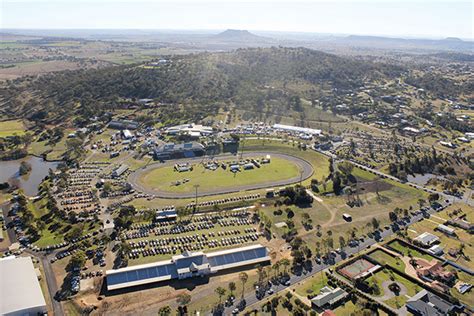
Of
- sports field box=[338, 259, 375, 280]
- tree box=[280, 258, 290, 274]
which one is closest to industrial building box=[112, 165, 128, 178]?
tree box=[280, 258, 290, 274]

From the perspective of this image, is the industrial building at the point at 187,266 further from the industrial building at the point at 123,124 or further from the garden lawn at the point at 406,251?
the industrial building at the point at 123,124

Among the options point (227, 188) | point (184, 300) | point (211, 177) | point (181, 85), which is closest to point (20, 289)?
point (184, 300)

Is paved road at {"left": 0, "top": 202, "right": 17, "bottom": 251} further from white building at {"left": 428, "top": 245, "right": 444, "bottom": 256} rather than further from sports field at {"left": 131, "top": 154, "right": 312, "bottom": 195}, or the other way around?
white building at {"left": 428, "top": 245, "right": 444, "bottom": 256}

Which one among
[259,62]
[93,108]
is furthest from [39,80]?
[259,62]

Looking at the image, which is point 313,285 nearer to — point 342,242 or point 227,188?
point 342,242

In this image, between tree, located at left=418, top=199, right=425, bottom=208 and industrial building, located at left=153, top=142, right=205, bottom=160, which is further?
industrial building, located at left=153, top=142, right=205, bottom=160

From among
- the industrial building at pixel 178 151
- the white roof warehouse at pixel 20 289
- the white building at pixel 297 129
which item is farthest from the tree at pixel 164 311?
the white building at pixel 297 129

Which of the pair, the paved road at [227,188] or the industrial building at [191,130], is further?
the industrial building at [191,130]
